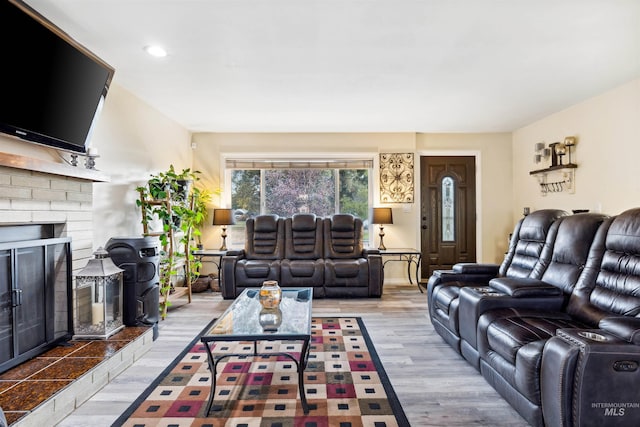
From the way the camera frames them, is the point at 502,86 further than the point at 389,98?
No

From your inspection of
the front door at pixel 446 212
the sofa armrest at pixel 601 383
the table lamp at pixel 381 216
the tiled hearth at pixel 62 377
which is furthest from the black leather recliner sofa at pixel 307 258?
the sofa armrest at pixel 601 383

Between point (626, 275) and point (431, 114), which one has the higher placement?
point (431, 114)

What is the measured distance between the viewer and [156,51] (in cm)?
290

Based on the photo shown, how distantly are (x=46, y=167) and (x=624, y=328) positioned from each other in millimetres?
3358

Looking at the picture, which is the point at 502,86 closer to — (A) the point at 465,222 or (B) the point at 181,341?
(A) the point at 465,222

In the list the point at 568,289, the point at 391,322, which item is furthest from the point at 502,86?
the point at 391,322

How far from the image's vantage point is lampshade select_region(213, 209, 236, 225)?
538 cm

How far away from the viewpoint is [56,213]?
2619 millimetres

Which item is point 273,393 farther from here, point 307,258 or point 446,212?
point 446,212

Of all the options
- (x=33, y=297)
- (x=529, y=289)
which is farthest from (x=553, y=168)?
(x=33, y=297)

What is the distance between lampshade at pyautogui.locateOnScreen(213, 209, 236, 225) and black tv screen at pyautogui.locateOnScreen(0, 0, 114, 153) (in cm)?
266

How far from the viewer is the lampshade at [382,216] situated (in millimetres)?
5426

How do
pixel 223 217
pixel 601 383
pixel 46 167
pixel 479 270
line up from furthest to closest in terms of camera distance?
1. pixel 223 217
2. pixel 479 270
3. pixel 46 167
4. pixel 601 383

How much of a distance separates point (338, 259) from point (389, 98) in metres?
2.27
